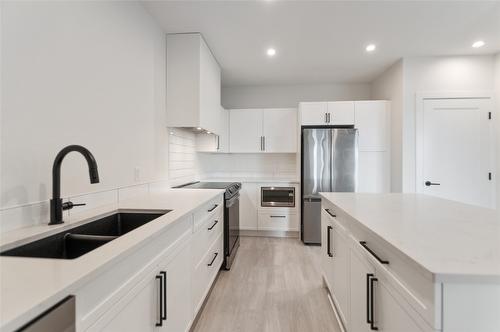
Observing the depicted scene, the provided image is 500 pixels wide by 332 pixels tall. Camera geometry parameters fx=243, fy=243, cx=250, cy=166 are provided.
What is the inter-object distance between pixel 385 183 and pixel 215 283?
2.79m

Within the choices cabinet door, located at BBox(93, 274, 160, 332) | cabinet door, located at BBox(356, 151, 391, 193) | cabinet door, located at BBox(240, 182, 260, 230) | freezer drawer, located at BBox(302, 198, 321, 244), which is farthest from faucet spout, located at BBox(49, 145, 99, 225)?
cabinet door, located at BBox(356, 151, 391, 193)

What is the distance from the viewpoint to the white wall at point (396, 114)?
3355 mm

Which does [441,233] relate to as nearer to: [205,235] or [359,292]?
[359,292]

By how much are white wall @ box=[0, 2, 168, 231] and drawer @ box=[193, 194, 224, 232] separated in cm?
64

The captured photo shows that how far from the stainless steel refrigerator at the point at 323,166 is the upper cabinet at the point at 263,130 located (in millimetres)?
501

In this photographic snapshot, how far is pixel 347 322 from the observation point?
1.51m

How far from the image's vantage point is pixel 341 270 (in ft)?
5.40

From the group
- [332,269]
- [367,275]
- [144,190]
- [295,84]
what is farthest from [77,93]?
[295,84]

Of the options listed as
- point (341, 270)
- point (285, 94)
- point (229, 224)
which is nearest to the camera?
point (341, 270)

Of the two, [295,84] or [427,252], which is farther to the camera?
[295,84]

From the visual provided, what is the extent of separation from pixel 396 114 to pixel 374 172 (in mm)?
879

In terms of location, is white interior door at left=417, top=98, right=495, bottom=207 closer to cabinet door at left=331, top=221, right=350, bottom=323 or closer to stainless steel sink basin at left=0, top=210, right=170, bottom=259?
cabinet door at left=331, top=221, right=350, bottom=323

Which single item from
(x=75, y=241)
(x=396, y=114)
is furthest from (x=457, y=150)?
(x=75, y=241)

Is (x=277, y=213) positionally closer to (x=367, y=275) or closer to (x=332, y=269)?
(x=332, y=269)
